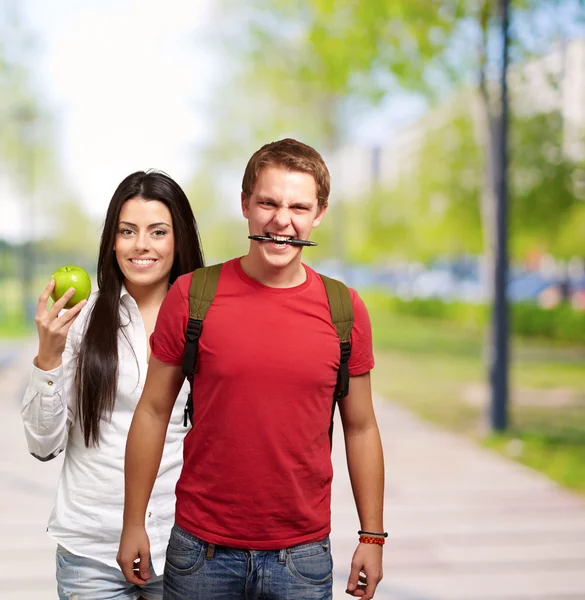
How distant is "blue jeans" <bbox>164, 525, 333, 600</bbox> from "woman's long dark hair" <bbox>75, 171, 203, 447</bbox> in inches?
20.0

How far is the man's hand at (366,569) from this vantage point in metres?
2.43

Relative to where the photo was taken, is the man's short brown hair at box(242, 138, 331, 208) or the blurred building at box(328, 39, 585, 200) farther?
the blurred building at box(328, 39, 585, 200)

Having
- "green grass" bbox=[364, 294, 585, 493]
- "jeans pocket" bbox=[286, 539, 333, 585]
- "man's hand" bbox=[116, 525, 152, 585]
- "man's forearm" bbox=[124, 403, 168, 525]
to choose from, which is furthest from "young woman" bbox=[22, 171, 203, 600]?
"green grass" bbox=[364, 294, 585, 493]

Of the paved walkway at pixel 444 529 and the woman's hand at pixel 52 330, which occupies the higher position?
the woman's hand at pixel 52 330

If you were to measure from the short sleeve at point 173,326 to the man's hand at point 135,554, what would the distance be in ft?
1.44

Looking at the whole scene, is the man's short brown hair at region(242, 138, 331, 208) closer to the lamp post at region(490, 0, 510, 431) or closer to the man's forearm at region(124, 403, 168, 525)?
the man's forearm at region(124, 403, 168, 525)

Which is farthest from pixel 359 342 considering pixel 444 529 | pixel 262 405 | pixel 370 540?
pixel 444 529

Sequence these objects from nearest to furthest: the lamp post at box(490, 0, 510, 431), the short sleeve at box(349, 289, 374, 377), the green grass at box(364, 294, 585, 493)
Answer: the short sleeve at box(349, 289, 374, 377)
the green grass at box(364, 294, 585, 493)
the lamp post at box(490, 0, 510, 431)

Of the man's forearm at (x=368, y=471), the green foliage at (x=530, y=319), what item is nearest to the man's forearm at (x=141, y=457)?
the man's forearm at (x=368, y=471)

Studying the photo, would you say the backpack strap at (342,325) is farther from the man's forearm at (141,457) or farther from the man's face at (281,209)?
the man's forearm at (141,457)

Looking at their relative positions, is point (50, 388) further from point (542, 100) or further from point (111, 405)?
point (542, 100)

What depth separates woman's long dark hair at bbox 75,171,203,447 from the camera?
264 cm

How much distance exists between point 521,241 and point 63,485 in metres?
23.8

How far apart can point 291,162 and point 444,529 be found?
464 centimetres
